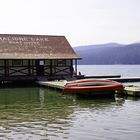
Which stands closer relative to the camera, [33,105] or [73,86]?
[33,105]

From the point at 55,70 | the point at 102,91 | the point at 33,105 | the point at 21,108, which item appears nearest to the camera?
the point at 21,108

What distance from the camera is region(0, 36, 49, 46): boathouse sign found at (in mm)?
41719

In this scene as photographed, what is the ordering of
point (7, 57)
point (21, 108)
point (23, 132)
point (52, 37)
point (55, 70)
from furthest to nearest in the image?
point (52, 37) → point (55, 70) → point (7, 57) → point (21, 108) → point (23, 132)

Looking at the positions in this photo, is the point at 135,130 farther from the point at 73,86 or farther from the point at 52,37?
the point at 52,37

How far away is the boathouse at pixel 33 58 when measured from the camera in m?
39.0

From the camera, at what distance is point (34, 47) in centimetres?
4162

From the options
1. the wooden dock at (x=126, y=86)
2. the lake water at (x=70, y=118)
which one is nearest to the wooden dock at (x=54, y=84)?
the wooden dock at (x=126, y=86)

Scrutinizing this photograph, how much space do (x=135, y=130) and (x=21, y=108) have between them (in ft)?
30.0

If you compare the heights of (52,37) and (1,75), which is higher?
(52,37)

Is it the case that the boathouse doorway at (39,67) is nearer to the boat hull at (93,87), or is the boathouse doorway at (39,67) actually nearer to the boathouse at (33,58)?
the boathouse at (33,58)

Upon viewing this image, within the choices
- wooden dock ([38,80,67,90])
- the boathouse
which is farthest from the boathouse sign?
wooden dock ([38,80,67,90])

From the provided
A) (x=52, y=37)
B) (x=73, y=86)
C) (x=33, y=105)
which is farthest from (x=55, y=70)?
(x=33, y=105)

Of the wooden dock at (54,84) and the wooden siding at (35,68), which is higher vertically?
the wooden siding at (35,68)

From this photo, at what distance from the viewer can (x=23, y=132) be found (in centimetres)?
1526
